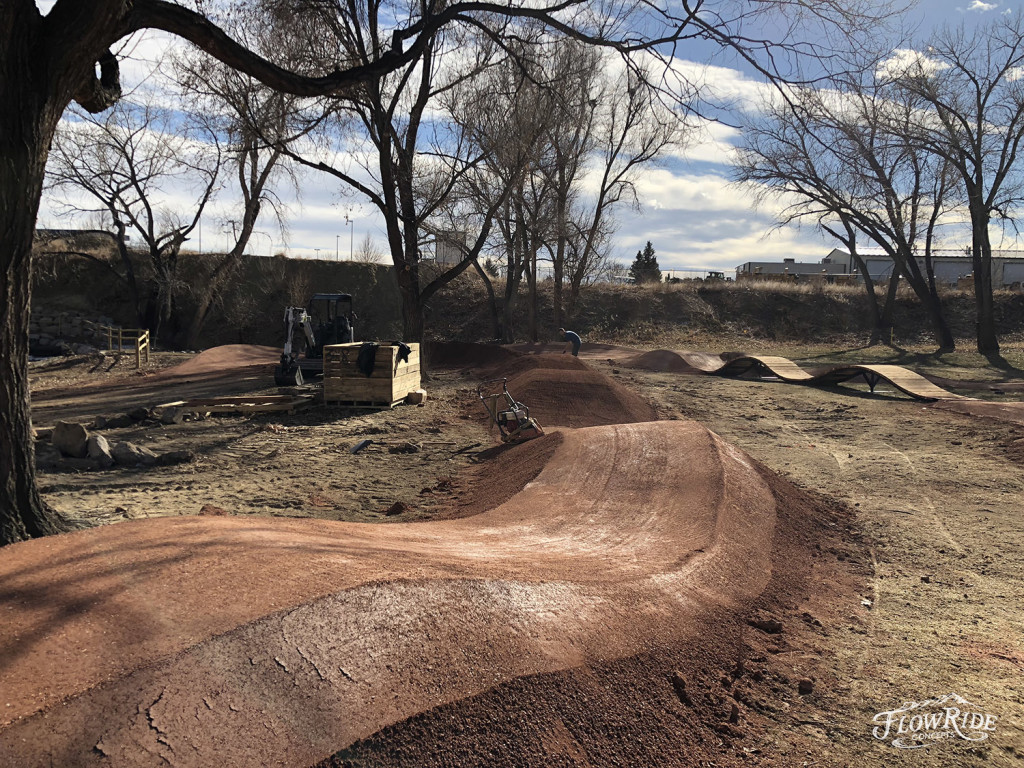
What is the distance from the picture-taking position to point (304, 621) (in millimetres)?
3615

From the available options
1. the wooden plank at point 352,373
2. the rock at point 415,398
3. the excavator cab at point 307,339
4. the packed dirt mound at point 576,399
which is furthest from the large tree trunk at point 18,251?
the excavator cab at point 307,339

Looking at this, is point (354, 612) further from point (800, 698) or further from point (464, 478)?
point (464, 478)

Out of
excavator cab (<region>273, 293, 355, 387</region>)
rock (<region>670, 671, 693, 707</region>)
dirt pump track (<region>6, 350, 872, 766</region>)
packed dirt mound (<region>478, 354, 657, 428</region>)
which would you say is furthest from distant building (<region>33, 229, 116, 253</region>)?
rock (<region>670, 671, 693, 707</region>)

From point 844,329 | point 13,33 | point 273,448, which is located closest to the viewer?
point 13,33

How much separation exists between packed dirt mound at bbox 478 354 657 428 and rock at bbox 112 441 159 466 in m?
7.13

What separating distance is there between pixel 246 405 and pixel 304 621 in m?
11.8

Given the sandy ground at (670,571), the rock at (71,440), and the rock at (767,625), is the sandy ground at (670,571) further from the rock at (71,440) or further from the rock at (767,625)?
the rock at (71,440)

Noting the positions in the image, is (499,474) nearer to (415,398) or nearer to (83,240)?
(415,398)

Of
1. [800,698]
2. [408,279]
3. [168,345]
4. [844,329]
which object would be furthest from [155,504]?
[844,329]

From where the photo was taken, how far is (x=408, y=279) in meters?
19.7

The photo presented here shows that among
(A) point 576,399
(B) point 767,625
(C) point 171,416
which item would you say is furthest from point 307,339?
(B) point 767,625

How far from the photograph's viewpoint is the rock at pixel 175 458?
9.88 meters

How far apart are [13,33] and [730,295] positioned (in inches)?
1800

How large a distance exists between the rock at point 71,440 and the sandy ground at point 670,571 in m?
0.59
